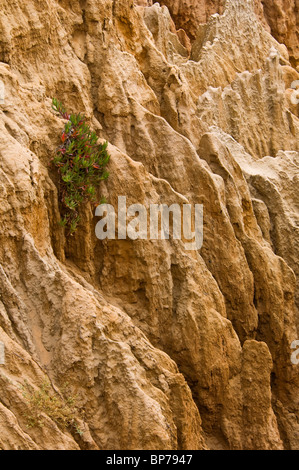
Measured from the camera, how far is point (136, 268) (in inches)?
342

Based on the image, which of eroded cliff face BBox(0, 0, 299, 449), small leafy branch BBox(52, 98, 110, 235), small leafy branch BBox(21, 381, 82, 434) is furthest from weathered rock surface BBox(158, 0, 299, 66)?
small leafy branch BBox(21, 381, 82, 434)

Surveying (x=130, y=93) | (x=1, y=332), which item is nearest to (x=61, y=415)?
(x=1, y=332)

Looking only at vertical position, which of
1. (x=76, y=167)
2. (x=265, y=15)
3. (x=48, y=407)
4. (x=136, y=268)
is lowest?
(x=48, y=407)

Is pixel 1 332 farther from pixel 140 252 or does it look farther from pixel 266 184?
pixel 266 184

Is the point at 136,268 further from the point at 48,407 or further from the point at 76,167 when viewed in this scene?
the point at 48,407

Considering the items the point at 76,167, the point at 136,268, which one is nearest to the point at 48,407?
the point at 136,268

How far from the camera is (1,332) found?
252 inches

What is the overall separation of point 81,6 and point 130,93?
1698mm

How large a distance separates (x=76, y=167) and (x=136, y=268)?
1736 mm

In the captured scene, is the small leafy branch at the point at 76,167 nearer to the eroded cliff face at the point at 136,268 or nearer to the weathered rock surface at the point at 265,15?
the eroded cliff face at the point at 136,268

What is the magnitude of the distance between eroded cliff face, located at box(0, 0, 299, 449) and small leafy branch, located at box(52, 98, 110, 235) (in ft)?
0.60

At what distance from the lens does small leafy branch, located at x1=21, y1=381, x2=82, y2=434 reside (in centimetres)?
616

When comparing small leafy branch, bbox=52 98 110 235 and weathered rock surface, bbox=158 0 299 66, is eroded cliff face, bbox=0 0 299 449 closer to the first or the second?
small leafy branch, bbox=52 98 110 235

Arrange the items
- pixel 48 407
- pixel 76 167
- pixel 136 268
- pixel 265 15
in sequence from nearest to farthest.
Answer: pixel 48 407, pixel 76 167, pixel 136 268, pixel 265 15
